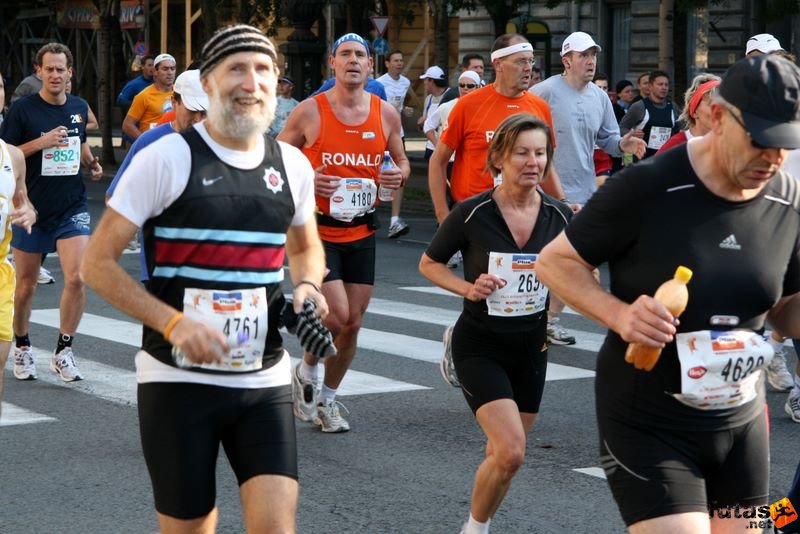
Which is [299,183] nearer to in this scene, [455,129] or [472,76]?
[455,129]

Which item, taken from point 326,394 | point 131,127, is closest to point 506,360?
point 326,394

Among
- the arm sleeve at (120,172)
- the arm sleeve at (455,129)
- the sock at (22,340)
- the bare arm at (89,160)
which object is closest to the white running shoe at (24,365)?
the sock at (22,340)

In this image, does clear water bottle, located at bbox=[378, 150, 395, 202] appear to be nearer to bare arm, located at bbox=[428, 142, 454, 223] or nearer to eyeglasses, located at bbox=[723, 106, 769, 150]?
bare arm, located at bbox=[428, 142, 454, 223]

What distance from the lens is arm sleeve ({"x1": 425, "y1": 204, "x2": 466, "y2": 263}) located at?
246 inches

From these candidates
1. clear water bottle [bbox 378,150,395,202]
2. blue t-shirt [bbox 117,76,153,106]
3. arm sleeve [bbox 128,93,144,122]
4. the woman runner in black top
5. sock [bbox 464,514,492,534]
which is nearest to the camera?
sock [bbox 464,514,492,534]

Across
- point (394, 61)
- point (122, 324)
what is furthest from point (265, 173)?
point (394, 61)

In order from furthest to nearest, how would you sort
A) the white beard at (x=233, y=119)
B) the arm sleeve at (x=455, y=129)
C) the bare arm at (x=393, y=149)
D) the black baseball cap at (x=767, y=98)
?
the arm sleeve at (x=455, y=129)
the bare arm at (x=393, y=149)
the white beard at (x=233, y=119)
the black baseball cap at (x=767, y=98)

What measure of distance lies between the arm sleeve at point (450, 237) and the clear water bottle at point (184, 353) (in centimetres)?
214

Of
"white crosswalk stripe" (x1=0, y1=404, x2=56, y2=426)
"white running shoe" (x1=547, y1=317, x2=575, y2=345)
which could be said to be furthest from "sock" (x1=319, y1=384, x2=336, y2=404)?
"white running shoe" (x1=547, y1=317, x2=575, y2=345)

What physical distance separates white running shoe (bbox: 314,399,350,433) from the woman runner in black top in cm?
174

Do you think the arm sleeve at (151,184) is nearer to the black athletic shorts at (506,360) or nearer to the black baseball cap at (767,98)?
the black baseball cap at (767,98)

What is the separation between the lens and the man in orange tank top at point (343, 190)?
7.94m

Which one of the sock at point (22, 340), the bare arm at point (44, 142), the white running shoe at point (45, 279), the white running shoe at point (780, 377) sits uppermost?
the bare arm at point (44, 142)

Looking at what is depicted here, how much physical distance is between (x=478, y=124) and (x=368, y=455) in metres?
2.51
